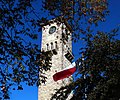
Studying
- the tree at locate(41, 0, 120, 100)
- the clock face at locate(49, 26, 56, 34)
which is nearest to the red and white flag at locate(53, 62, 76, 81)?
the tree at locate(41, 0, 120, 100)

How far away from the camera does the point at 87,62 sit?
22141mm

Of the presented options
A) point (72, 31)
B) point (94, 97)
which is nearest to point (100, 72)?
point (94, 97)

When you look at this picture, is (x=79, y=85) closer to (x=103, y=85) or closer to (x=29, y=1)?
(x=103, y=85)

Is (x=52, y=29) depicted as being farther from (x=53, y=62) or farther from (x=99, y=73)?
(x=99, y=73)

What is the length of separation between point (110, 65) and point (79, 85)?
2113mm

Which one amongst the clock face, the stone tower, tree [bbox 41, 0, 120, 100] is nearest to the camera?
tree [bbox 41, 0, 120, 100]

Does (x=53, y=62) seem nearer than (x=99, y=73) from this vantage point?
No

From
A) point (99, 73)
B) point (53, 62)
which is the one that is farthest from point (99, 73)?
point (53, 62)

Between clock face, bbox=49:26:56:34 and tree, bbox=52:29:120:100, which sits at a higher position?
clock face, bbox=49:26:56:34

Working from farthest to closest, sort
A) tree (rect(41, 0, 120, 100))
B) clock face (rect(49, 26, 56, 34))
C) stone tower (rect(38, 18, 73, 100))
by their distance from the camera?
clock face (rect(49, 26, 56, 34)) < stone tower (rect(38, 18, 73, 100)) < tree (rect(41, 0, 120, 100))

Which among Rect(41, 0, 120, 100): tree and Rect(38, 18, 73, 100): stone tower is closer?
Rect(41, 0, 120, 100): tree

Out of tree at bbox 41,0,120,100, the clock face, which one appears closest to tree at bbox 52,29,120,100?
tree at bbox 41,0,120,100

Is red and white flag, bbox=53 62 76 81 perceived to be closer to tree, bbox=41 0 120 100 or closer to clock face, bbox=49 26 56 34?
tree, bbox=41 0 120 100

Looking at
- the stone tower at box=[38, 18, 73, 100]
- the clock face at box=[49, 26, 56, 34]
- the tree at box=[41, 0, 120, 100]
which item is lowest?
the tree at box=[41, 0, 120, 100]
